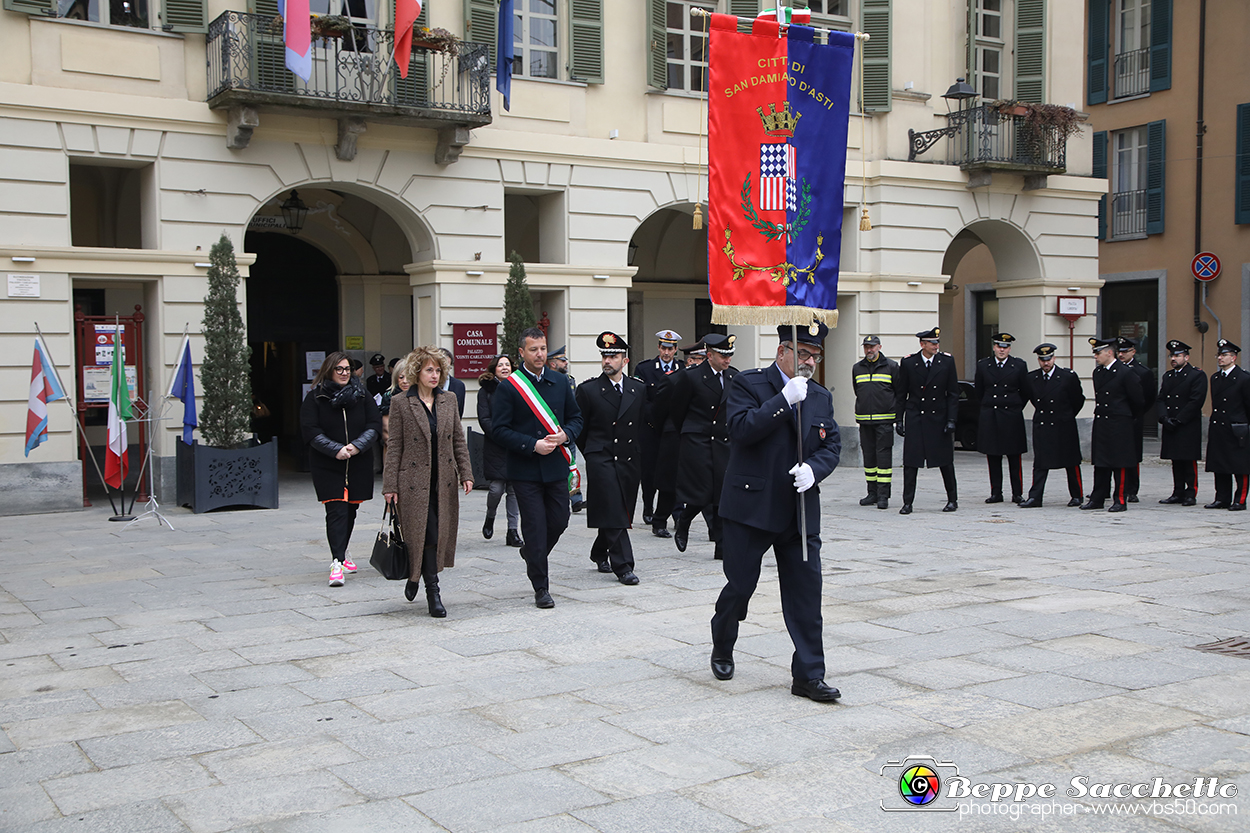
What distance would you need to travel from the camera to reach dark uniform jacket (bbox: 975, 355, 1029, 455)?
1434cm

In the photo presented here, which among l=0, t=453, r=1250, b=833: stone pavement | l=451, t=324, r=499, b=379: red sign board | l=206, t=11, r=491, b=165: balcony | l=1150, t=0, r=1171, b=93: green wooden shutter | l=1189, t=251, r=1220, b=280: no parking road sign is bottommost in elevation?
l=0, t=453, r=1250, b=833: stone pavement

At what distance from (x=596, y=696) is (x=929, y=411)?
8.97 meters

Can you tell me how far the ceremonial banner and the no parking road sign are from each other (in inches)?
790

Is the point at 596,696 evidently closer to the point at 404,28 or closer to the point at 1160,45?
the point at 404,28

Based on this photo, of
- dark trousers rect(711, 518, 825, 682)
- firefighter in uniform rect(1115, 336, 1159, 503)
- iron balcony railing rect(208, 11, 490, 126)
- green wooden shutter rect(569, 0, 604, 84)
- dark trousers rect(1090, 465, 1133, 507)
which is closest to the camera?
dark trousers rect(711, 518, 825, 682)

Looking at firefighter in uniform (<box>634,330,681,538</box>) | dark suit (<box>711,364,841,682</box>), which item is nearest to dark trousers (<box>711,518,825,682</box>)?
dark suit (<box>711,364,841,682</box>)

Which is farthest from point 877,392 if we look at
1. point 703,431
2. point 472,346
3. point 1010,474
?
point 472,346

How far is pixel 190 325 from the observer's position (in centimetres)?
1479

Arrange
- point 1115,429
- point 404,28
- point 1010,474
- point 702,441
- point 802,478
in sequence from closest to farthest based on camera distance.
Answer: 1. point 802,478
2. point 702,441
3. point 1115,429
4. point 1010,474
5. point 404,28

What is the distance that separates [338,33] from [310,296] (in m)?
5.98

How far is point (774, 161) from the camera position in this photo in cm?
662

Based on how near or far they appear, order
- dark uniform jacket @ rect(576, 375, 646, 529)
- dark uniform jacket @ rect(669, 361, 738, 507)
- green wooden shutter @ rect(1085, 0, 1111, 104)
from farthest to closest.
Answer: green wooden shutter @ rect(1085, 0, 1111, 104) → dark uniform jacket @ rect(669, 361, 738, 507) → dark uniform jacket @ rect(576, 375, 646, 529)

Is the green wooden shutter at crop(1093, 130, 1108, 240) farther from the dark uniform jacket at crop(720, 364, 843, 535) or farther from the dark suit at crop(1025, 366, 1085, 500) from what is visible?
the dark uniform jacket at crop(720, 364, 843, 535)

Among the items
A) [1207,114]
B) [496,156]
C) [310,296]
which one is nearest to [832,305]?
[496,156]
